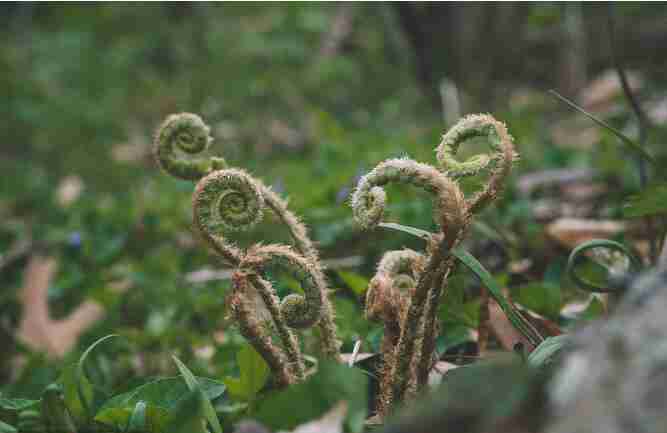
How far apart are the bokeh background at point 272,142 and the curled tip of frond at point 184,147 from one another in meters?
0.29

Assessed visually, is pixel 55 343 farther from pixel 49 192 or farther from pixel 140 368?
pixel 49 192

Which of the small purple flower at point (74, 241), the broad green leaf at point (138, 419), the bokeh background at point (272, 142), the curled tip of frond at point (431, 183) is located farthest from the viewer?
the small purple flower at point (74, 241)

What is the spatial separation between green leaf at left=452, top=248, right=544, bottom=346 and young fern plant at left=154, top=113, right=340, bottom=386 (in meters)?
0.23

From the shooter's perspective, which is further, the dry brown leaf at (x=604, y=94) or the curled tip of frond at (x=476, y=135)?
the dry brown leaf at (x=604, y=94)

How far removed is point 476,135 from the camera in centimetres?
106

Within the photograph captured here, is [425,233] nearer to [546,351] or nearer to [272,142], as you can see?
[546,351]

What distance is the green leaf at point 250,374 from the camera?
119 centimetres

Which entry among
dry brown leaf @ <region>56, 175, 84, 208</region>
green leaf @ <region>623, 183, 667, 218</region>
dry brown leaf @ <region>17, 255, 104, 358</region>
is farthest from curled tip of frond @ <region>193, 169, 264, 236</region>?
dry brown leaf @ <region>56, 175, 84, 208</region>

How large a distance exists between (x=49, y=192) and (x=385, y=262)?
4.26m

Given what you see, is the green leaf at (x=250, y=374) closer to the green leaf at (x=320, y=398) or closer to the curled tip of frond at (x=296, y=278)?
the curled tip of frond at (x=296, y=278)

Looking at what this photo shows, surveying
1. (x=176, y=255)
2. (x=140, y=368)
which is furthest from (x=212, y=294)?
(x=176, y=255)

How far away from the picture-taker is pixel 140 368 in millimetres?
2082

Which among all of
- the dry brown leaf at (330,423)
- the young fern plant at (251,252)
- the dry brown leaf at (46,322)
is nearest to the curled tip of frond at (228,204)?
the young fern plant at (251,252)

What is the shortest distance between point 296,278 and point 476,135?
0.36 meters
